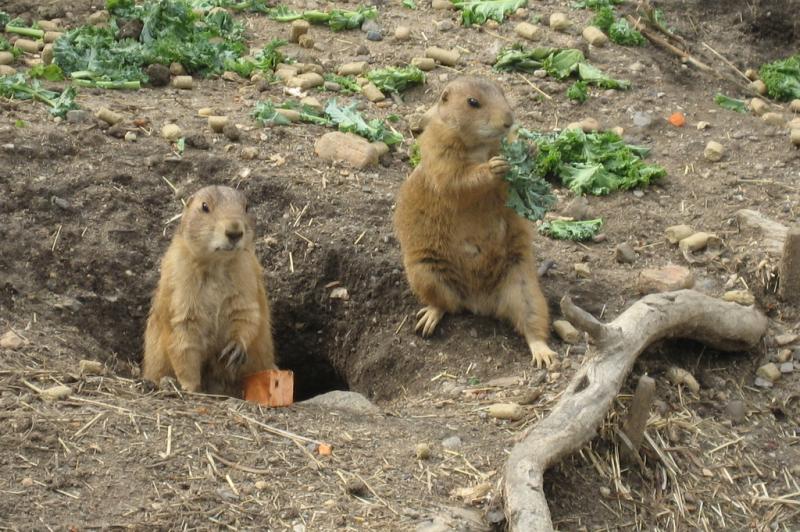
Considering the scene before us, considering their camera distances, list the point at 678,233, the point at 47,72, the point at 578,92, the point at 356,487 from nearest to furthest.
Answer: the point at 356,487, the point at 678,233, the point at 47,72, the point at 578,92

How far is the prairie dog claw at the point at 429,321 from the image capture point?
8.67 meters

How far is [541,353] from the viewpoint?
26.3 feet

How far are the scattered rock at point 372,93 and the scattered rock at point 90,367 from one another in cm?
422

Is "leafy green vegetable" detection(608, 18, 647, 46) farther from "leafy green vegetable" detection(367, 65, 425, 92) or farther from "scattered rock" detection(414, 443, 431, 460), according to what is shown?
"scattered rock" detection(414, 443, 431, 460)

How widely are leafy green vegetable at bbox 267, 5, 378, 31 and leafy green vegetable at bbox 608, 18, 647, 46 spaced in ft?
7.44

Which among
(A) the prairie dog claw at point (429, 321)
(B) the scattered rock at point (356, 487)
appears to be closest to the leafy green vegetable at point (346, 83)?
(A) the prairie dog claw at point (429, 321)

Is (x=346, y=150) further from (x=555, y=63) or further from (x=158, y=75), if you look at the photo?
(x=555, y=63)

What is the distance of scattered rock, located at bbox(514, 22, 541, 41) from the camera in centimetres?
1172

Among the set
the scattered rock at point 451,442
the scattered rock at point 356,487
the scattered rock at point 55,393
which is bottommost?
the scattered rock at point 55,393

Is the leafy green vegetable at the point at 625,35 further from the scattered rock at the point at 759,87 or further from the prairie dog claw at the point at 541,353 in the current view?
the prairie dog claw at the point at 541,353

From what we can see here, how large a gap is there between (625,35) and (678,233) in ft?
10.3

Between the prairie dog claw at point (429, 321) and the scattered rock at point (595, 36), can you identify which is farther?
the scattered rock at point (595, 36)

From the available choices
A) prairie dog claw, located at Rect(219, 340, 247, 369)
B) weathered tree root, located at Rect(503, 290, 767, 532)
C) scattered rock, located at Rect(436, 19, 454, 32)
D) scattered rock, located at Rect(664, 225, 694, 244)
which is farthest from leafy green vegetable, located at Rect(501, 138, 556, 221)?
scattered rock, located at Rect(436, 19, 454, 32)

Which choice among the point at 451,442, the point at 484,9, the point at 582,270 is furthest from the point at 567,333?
the point at 484,9
